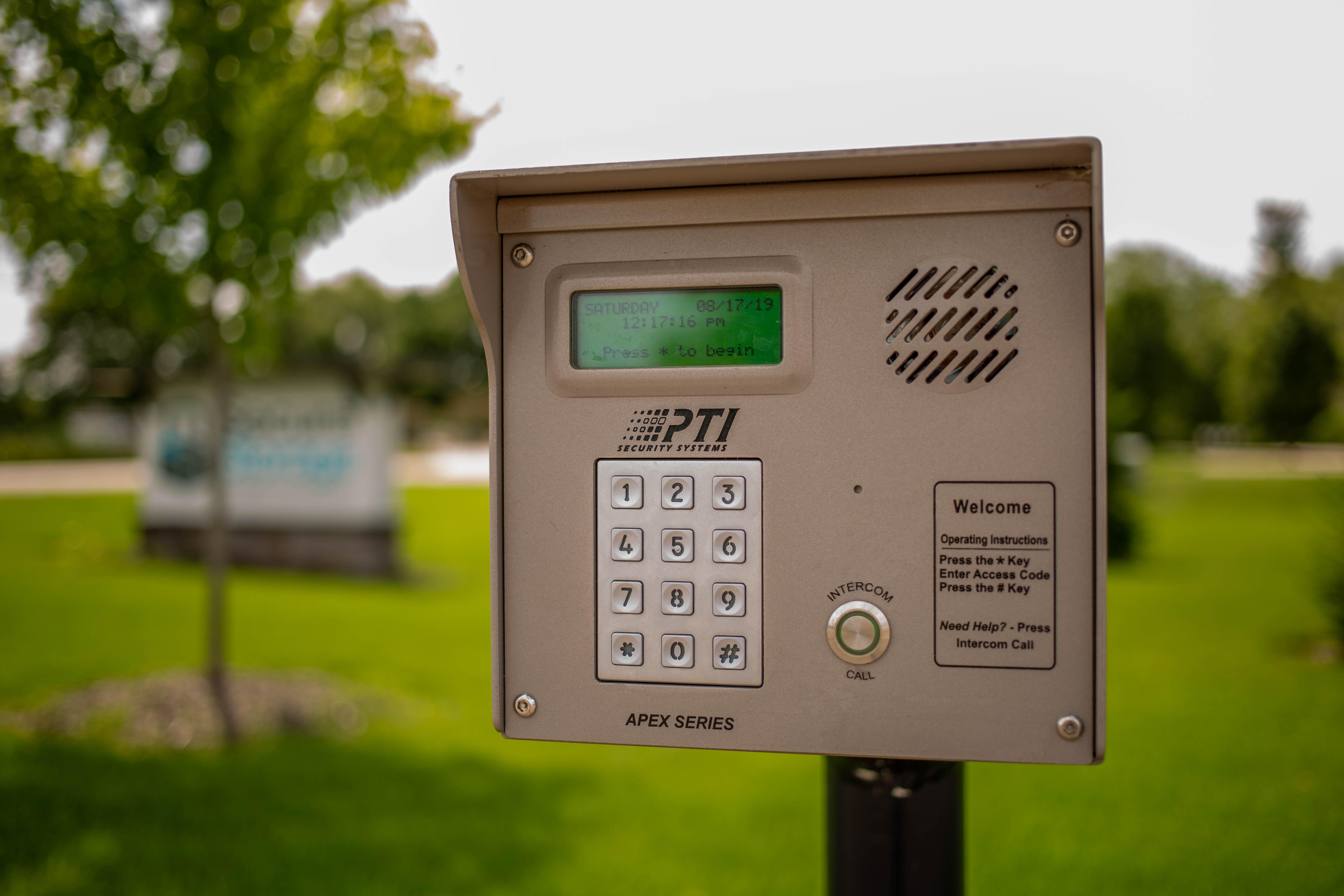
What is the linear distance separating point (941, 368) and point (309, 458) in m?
8.61

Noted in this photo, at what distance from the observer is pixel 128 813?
3.16 meters

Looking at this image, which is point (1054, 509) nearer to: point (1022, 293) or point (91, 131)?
point (1022, 293)

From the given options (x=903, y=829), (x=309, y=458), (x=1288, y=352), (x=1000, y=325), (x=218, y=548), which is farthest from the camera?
(x=1288, y=352)

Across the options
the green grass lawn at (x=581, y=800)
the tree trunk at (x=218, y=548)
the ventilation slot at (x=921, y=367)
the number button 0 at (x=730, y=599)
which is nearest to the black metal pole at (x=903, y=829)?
the number button 0 at (x=730, y=599)

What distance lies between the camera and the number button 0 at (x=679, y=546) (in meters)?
1.13

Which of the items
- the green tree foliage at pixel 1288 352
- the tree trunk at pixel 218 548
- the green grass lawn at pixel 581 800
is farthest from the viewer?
the green tree foliage at pixel 1288 352

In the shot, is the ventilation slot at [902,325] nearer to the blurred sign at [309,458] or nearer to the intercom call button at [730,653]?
the intercom call button at [730,653]

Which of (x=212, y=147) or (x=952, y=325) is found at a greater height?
(x=212, y=147)

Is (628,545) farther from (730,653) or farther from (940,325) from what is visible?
(940,325)

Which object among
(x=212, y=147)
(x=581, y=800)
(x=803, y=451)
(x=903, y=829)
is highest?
(x=212, y=147)

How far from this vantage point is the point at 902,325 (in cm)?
109

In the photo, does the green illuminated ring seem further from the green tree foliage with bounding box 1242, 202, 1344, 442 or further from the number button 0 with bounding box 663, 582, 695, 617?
the green tree foliage with bounding box 1242, 202, 1344, 442

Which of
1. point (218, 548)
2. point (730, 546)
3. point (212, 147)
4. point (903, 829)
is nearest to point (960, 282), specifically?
point (730, 546)

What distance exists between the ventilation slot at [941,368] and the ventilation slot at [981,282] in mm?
70
